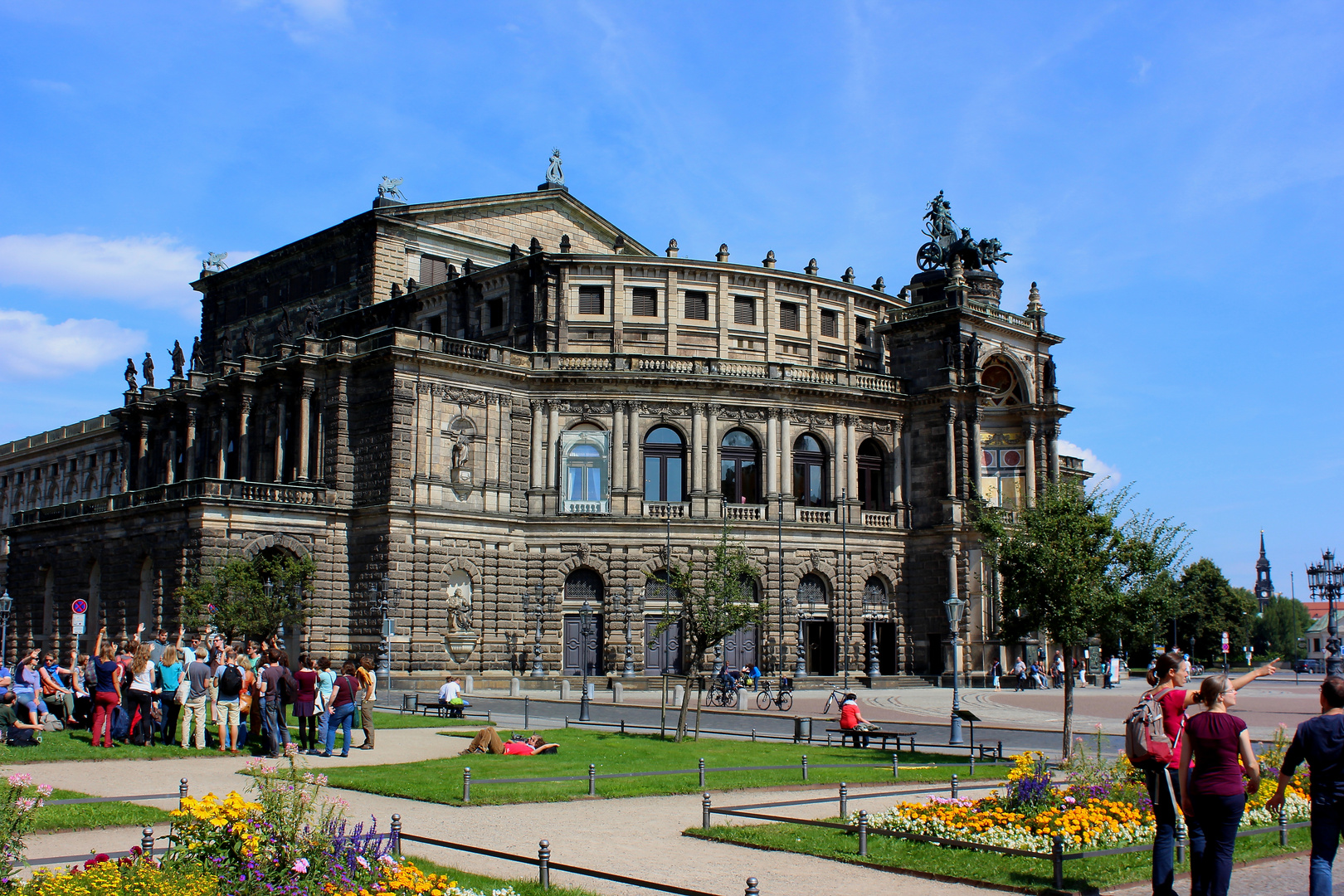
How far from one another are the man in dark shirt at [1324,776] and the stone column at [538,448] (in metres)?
46.3

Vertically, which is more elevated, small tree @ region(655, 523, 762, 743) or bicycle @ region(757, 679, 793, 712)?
small tree @ region(655, 523, 762, 743)

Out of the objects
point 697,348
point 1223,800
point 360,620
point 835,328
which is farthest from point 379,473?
point 1223,800

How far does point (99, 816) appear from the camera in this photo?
616 inches

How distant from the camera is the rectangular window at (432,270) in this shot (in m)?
67.3

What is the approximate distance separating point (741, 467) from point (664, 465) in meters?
3.84

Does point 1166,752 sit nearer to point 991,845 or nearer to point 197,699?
point 991,845

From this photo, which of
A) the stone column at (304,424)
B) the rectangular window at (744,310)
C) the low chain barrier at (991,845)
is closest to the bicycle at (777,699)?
the rectangular window at (744,310)

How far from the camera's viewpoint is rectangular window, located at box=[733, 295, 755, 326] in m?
60.8

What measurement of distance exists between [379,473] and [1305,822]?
138 ft

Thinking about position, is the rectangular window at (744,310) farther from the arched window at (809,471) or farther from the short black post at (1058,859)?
the short black post at (1058,859)

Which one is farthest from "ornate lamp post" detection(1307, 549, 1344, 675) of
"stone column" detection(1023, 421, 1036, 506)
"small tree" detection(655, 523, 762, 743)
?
"small tree" detection(655, 523, 762, 743)

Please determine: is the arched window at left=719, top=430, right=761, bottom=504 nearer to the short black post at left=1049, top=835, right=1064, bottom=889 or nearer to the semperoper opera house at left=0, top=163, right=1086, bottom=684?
the semperoper opera house at left=0, top=163, right=1086, bottom=684

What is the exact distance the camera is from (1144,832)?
14766 mm

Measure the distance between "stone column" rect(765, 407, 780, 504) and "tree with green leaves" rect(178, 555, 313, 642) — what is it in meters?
22.2
